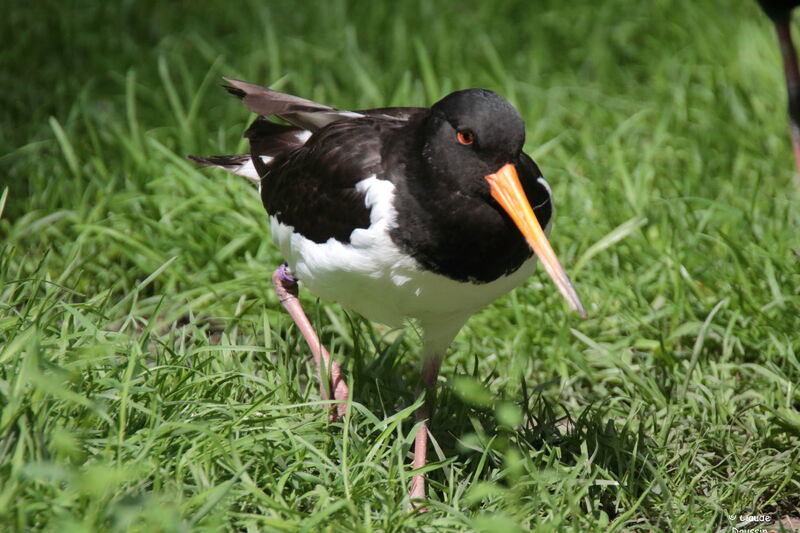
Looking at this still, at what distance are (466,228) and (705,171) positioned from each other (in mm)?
2570

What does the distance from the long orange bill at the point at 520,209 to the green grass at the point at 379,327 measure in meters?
0.46

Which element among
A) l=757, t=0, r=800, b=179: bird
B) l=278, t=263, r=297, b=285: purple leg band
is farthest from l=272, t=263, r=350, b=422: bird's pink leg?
l=757, t=0, r=800, b=179: bird

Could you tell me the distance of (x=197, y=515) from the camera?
2.78 meters

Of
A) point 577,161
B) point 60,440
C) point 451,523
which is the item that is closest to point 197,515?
point 60,440

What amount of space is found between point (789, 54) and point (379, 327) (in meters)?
2.27

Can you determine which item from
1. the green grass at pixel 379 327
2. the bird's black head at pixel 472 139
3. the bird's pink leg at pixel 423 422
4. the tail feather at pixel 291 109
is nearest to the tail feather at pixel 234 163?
the tail feather at pixel 291 109

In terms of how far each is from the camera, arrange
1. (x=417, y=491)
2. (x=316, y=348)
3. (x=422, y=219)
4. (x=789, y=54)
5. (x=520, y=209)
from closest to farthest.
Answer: (x=520, y=209) → (x=422, y=219) → (x=417, y=491) → (x=316, y=348) → (x=789, y=54)

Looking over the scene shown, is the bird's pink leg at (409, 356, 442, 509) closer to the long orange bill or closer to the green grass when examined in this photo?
the green grass

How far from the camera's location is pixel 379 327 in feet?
15.7

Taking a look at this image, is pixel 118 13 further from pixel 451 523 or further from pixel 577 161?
pixel 451 523

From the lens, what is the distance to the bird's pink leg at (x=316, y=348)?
3.73 meters

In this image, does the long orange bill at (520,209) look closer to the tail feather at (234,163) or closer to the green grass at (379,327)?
the green grass at (379,327)

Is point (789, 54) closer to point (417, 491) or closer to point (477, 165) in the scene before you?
point (477, 165)

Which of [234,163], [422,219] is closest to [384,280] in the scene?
[422,219]
